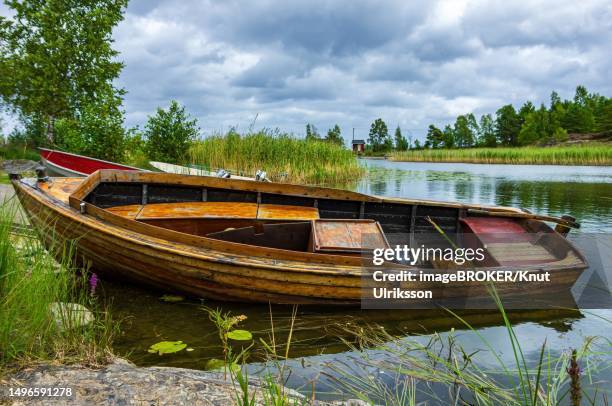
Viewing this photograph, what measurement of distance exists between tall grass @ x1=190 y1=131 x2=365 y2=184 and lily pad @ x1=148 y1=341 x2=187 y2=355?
11476 mm

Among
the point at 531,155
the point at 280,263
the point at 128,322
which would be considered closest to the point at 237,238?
the point at 280,263

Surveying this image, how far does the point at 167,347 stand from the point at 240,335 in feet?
2.23

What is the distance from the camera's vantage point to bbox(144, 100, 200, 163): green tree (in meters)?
17.1

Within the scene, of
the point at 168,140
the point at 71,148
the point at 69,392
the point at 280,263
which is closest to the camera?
the point at 69,392

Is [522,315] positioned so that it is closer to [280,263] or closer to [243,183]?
[280,263]

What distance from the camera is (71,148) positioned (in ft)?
50.3

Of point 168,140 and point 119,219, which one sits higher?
point 168,140

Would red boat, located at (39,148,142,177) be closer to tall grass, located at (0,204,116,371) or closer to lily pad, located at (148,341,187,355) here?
lily pad, located at (148,341,187,355)

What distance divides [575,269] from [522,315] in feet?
2.77

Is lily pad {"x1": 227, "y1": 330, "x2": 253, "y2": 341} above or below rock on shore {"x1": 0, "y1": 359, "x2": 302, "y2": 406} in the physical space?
below

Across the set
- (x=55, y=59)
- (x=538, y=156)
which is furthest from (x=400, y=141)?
(x=55, y=59)

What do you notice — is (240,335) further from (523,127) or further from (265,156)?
(523,127)

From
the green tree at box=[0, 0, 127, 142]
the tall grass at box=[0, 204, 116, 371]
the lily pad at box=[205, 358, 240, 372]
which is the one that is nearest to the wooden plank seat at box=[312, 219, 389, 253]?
the lily pad at box=[205, 358, 240, 372]

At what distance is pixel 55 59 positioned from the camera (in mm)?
22125
